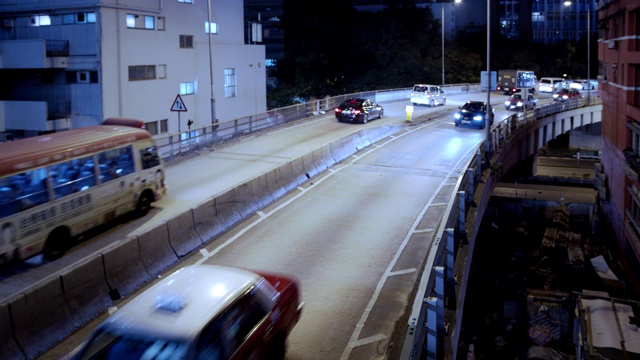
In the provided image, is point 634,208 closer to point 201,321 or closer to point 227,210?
point 227,210

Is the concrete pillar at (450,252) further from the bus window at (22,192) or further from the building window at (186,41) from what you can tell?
the building window at (186,41)

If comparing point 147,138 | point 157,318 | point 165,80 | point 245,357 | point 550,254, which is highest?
point 165,80

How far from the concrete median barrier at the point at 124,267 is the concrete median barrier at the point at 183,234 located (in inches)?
55.4

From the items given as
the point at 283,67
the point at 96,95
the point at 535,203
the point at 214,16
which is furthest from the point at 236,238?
the point at 283,67

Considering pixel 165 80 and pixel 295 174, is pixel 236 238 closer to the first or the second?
pixel 295 174

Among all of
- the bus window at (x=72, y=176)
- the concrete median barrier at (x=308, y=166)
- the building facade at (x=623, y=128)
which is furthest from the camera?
the building facade at (x=623, y=128)

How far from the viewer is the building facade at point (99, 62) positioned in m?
33.9

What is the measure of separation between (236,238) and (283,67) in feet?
210

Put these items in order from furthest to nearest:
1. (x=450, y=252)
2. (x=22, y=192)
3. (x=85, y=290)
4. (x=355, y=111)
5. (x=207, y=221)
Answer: (x=355, y=111), (x=207, y=221), (x=22, y=192), (x=450, y=252), (x=85, y=290)

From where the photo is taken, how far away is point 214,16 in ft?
142

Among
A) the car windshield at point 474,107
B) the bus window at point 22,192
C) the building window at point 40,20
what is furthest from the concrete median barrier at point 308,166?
the building window at point 40,20

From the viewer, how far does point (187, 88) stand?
40312 mm

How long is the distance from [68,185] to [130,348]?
761 centimetres

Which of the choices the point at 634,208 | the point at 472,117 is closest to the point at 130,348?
the point at 634,208
